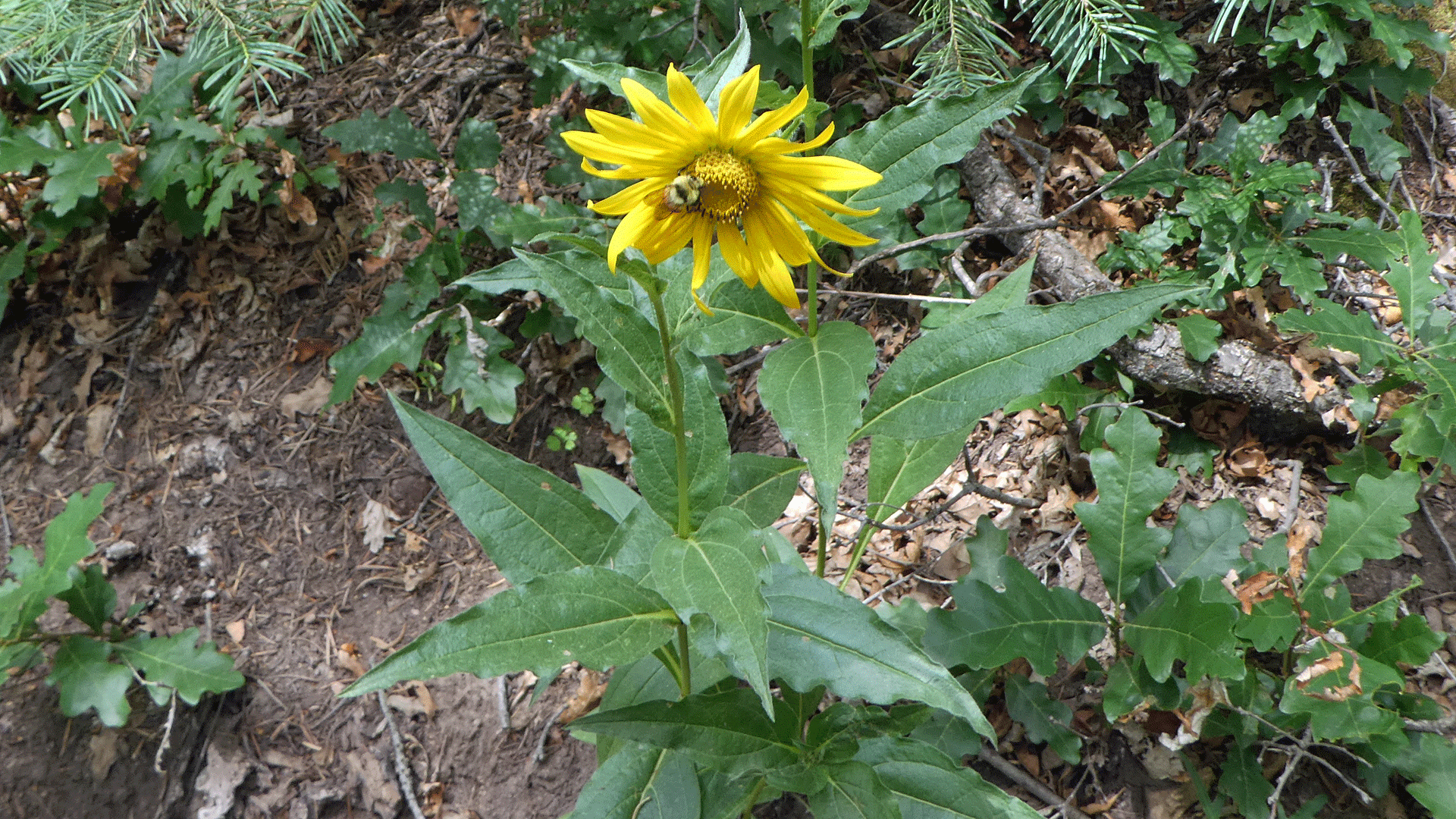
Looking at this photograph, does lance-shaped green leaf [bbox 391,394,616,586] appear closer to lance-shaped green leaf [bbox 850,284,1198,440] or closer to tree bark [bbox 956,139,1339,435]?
lance-shaped green leaf [bbox 850,284,1198,440]

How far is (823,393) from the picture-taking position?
1746mm

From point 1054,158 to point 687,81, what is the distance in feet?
7.84

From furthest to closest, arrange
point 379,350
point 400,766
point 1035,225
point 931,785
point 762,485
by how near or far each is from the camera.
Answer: point 379,350
point 1035,225
point 400,766
point 762,485
point 931,785

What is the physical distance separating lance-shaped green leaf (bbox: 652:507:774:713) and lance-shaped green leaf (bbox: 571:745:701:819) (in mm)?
610

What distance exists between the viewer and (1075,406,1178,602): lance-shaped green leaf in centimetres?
210

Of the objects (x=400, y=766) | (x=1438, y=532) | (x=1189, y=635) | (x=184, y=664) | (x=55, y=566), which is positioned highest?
(x=1189, y=635)

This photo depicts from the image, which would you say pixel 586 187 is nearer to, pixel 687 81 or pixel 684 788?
pixel 687 81

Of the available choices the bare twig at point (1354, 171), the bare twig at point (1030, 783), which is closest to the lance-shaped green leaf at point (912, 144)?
the bare twig at point (1030, 783)

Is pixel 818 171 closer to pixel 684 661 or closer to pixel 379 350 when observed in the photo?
pixel 684 661

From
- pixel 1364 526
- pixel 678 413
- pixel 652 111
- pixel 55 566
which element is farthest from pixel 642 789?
pixel 55 566

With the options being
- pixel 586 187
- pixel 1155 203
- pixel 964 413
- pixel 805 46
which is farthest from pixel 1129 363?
pixel 586 187

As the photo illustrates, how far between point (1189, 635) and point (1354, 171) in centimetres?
196

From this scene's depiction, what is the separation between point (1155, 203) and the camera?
3.05m

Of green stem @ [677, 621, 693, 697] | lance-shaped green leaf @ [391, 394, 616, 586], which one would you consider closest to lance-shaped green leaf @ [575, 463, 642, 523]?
lance-shaped green leaf @ [391, 394, 616, 586]
